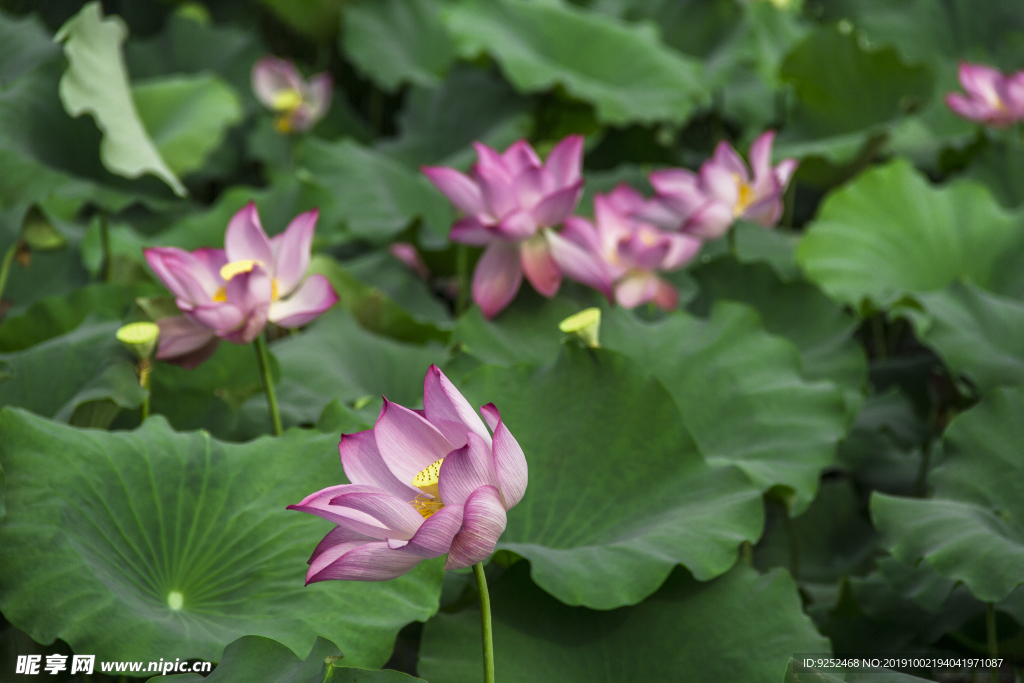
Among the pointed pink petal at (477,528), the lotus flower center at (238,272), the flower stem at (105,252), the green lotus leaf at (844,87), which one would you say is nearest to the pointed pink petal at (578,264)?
the lotus flower center at (238,272)

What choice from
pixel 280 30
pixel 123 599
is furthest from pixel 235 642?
pixel 280 30

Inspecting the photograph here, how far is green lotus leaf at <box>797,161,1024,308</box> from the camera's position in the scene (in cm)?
143

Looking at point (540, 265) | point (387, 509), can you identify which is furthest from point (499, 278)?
point (387, 509)

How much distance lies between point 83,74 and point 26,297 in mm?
382

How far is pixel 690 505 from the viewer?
867 millimetres

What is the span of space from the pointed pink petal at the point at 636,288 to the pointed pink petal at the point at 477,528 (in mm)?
696

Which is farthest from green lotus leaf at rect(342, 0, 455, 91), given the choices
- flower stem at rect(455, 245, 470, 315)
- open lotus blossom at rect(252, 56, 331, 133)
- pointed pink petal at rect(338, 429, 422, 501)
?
pointed pink petal at rect(338, 429, 422, 501)

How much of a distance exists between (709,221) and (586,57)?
0.95m

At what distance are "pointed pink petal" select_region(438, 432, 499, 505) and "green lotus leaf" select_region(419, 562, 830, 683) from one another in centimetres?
28

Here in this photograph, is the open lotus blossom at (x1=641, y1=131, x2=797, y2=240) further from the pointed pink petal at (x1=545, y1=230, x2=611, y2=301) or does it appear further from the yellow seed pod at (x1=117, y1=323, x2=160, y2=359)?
the yellow seed pod at (x1=117, y1=323, x2=160, y2=359)

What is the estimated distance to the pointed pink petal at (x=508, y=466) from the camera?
0.57 metres

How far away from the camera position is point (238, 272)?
87cm

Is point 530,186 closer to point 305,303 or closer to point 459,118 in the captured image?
point 305,303

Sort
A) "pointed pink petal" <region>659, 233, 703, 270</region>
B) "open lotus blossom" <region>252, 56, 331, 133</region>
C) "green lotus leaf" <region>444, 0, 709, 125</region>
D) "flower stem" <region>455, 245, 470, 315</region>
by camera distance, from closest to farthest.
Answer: "pointed pink petal" <region>659, 233, 703, 270</region> → "flower stem" <region>455, 245, 470, 315</region> → "green lotus leaf" <region>444, 0, 709, 125</region> → "open lotus blossom" <region>252, 56, 331, 133</region>
